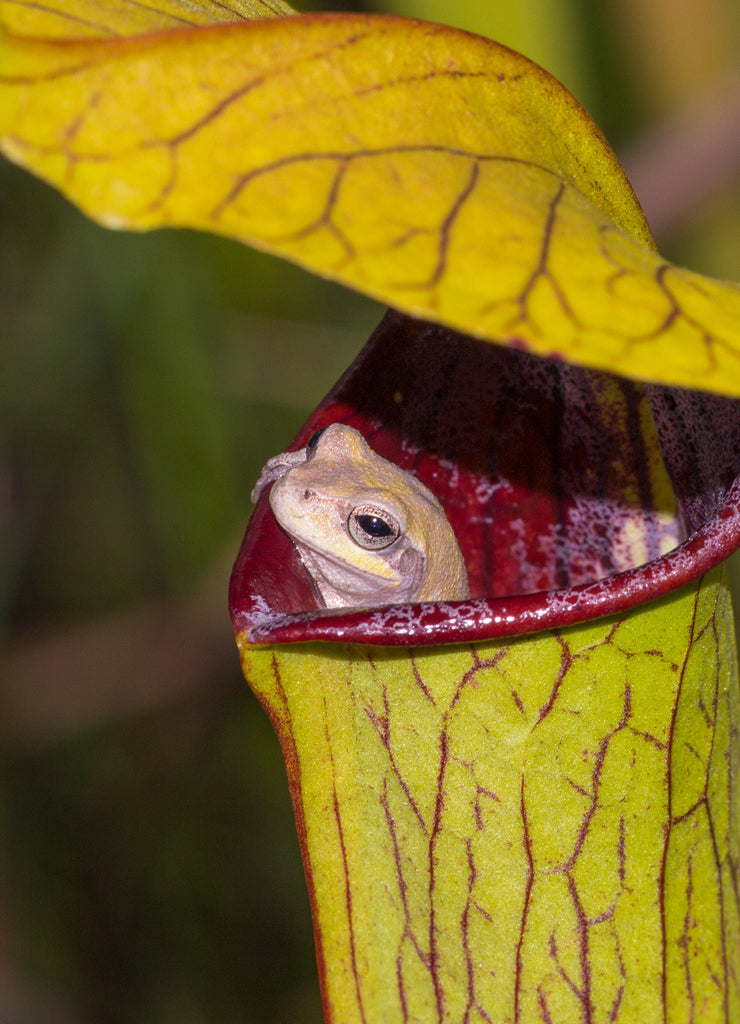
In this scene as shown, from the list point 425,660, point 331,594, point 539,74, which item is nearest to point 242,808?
point 331,594

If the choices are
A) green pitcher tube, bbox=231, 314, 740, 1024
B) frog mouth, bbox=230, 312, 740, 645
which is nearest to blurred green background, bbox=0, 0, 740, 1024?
frog mouth, bbox=230, 312, 740, 645

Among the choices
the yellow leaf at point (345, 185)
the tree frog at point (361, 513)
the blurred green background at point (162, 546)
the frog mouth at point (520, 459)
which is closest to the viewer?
the yellow leaf at point (345, 185)

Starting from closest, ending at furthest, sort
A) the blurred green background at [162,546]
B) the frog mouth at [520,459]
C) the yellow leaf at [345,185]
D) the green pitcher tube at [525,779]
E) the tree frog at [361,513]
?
the yellow leaf at [345,185], the green pitcher tube at [525,779], the frog mouth at [520,459], the tree frog at [361,513], the blurred green background at [162,546]

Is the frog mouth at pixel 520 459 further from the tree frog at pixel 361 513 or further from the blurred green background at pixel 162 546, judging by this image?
the blurred green background at pixel 162 546

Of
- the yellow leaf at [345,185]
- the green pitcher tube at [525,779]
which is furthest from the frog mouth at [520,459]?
the yellow leaf at [345,185]

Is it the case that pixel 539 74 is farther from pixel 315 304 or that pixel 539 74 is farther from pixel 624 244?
pixel 315 304

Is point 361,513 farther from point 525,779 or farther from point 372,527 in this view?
point 525,779

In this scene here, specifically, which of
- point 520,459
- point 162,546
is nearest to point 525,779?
point 520,459
